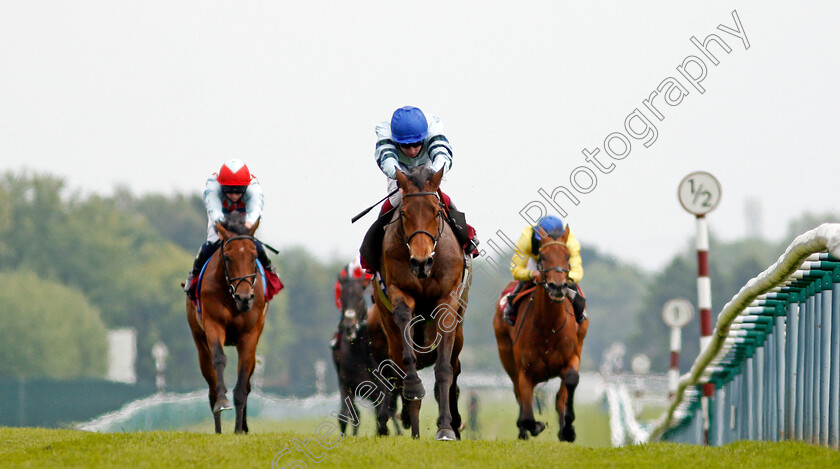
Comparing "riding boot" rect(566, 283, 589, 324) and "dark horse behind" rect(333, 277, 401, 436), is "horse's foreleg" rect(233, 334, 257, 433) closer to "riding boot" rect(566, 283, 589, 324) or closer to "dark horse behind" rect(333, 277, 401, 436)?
"dark horse behind" rect(333, 277, 401, 436)

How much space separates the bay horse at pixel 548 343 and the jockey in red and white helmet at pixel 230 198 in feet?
9.09

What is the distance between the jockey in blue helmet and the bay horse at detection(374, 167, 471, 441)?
25cm

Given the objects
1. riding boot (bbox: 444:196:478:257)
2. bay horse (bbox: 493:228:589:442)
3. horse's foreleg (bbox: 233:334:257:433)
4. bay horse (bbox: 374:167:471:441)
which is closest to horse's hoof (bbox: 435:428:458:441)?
bay horse (bbox: 374:167:471:441)

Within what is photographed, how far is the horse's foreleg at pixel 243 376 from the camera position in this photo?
10.0m

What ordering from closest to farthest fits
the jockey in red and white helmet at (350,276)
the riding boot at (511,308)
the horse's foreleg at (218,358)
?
the horse's foreleg at (218,358)
the riding boot at (511,308)
the jockey in red and white helmet at (350,276)

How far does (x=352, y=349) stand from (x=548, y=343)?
3.44 m

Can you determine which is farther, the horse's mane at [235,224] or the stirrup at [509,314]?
the stirrup at [509,314]

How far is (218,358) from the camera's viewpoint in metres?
9.93

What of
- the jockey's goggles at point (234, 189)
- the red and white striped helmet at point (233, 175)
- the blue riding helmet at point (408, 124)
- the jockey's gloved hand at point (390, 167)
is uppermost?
the blue riding helmet at point (408, 124)

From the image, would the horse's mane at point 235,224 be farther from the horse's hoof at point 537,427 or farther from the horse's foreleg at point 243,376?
the horse's hoof at point 537,427

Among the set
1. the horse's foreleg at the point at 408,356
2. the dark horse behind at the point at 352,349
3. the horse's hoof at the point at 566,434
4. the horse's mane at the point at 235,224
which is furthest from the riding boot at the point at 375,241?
the dark horse behind at the point at 352,349

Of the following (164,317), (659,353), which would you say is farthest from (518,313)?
(659,353)

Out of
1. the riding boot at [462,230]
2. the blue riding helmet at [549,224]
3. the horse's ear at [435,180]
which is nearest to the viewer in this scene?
the horse's ear at [435,180]

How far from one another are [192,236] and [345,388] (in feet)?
266
